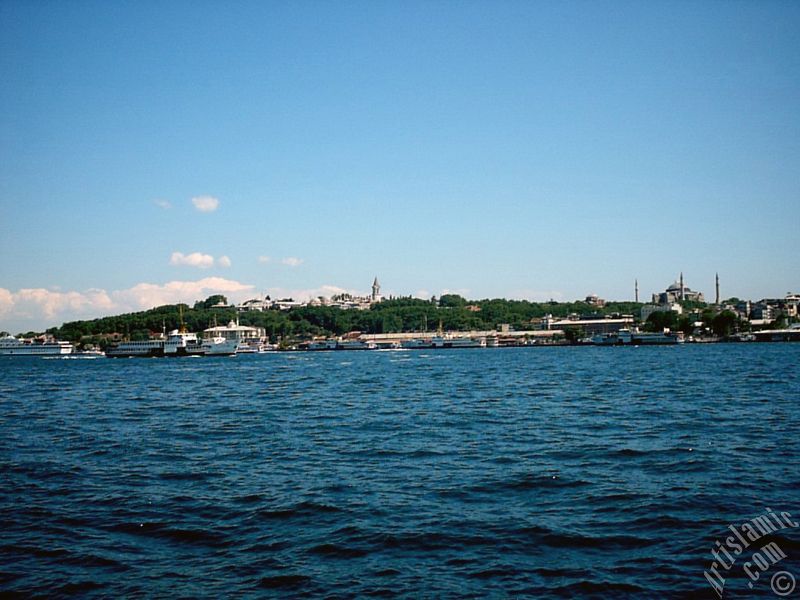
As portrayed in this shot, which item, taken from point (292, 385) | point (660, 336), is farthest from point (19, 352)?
point (660, 336)

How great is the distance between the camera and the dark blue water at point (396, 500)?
10.3 meters

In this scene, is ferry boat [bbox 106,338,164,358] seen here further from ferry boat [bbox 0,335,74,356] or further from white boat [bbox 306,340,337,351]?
white boat [bbox 306,340,337,351]

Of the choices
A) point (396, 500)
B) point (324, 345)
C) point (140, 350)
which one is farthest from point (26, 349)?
point (396, 500)

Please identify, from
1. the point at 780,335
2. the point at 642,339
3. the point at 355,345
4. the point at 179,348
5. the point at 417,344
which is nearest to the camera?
the point at 179,348

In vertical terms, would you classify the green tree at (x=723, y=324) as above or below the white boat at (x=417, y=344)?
above

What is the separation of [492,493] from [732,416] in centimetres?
1552

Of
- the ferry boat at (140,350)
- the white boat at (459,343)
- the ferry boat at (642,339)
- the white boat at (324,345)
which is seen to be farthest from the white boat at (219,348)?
the ferry boat at (642,339)

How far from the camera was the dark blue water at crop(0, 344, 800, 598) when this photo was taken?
1029 cm

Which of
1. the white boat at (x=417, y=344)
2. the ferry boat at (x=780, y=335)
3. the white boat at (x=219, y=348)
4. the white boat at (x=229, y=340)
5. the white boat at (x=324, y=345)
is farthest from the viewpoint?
the white boat at (x=324, y=345)

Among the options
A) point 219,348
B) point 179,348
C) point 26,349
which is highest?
point 26,349

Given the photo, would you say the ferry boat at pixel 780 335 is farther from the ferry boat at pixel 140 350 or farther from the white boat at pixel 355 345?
the ferry boat at pixel 140 350

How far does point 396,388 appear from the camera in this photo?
4469 centimetres

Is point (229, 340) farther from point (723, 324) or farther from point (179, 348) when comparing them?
point (723, 324)

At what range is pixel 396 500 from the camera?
14.4 metres
